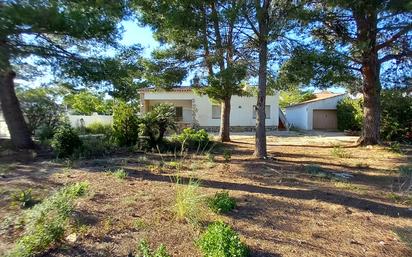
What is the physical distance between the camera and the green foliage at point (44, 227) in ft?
11.0

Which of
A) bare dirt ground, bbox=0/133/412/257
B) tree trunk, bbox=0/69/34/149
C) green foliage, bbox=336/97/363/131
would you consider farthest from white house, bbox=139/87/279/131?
bare dirt ground, bbox=0/133/412/257

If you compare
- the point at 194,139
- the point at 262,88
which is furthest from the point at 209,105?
the point at 262,88

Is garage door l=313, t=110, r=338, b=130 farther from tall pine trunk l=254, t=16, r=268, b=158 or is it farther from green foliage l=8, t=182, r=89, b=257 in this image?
green foliage l=8, t=182, r=89, b=257

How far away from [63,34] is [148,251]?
4558 millimetres

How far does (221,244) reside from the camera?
132 inches

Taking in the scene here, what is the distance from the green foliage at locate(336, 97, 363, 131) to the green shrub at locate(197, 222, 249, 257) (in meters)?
23.0

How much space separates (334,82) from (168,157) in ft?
19.6

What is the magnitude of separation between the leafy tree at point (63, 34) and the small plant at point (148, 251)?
3.98 metres

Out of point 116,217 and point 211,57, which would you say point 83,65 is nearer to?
point 116,217

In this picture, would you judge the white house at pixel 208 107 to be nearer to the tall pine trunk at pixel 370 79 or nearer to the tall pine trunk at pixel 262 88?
the tall pine trunk at pixel 370 79

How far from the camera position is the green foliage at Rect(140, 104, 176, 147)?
36.9 ft

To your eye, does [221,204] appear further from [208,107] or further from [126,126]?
[208,107]

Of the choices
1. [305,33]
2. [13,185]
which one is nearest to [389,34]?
[305,33]

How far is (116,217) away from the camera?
4.47m
